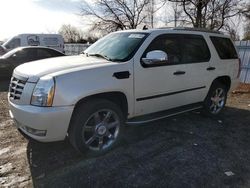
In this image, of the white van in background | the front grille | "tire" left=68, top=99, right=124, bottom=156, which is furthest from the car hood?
the white van in background

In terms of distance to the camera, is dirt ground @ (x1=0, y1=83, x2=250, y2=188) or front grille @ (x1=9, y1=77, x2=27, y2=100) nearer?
dirt ground @ (x1=0, y1=83, x2=250, y2=188)

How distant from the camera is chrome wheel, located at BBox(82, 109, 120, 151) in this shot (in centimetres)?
364

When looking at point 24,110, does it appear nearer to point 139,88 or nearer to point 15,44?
point 139,88

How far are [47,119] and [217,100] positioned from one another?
4.18 m

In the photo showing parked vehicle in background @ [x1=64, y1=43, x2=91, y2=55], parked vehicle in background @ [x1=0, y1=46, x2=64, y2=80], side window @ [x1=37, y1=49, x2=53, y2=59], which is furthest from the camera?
parked vehicle in background @ [x1=64, y1=43, x2=91, y2=55]

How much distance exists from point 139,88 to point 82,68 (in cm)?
103

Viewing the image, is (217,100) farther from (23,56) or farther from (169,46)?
(23,56)

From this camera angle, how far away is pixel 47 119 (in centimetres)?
311

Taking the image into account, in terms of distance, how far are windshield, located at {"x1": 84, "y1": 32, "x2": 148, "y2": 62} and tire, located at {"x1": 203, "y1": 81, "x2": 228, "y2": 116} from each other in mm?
2260

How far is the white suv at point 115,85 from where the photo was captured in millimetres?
3199

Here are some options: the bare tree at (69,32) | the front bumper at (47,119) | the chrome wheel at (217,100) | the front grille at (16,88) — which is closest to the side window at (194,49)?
the chrome wheel at (217,100)

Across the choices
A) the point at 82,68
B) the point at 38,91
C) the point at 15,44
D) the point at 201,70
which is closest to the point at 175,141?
the point at 201,70

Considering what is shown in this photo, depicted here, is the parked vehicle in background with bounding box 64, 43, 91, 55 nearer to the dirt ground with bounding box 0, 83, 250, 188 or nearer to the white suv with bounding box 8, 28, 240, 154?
the white suv with bounding box 8, 28, 240, 154

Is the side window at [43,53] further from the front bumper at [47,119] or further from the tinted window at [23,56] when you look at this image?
the front bumper at [47,119]
